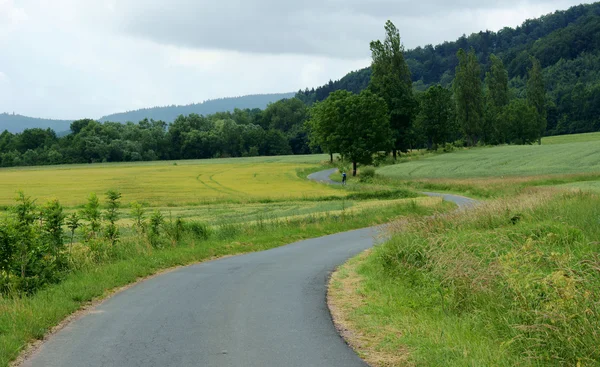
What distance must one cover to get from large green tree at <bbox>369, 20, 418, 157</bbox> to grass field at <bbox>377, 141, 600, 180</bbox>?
330 inches

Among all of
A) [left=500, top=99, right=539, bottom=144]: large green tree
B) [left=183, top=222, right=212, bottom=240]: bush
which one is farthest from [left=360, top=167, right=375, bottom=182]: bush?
[left=500, top=99, right=539, bottom=144]: large green tree

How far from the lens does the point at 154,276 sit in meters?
15.3

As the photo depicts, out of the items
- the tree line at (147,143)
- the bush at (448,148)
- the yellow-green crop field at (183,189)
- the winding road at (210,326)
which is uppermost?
the tree line at (147,143)

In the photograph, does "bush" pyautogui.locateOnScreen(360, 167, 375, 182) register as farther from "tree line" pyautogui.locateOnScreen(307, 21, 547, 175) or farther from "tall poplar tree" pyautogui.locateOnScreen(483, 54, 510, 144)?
"tall poplar tree" pyautogui.locateOnScreen(483, 54, 510, 144)

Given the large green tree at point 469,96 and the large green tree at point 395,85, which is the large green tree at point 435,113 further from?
the large green tree at point 395,85

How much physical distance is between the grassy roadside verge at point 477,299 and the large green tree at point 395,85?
243 ft

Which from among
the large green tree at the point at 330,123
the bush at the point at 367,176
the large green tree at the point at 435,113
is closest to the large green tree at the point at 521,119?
the large green tree at the point at 435,113

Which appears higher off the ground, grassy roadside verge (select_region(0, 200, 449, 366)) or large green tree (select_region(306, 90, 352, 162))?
large green tree (select_region(306, 90, 352, 162))

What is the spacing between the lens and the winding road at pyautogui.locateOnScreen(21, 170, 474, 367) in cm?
777

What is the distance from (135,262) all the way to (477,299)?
1022 cm

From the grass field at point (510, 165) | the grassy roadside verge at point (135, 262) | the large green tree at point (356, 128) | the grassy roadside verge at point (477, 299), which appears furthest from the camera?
the large green tree at point (356, 128)

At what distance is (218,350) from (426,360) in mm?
2761

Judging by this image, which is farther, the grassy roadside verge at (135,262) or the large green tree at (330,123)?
the large green tree at (330,123)

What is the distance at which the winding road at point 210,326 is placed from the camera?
25.5ft
